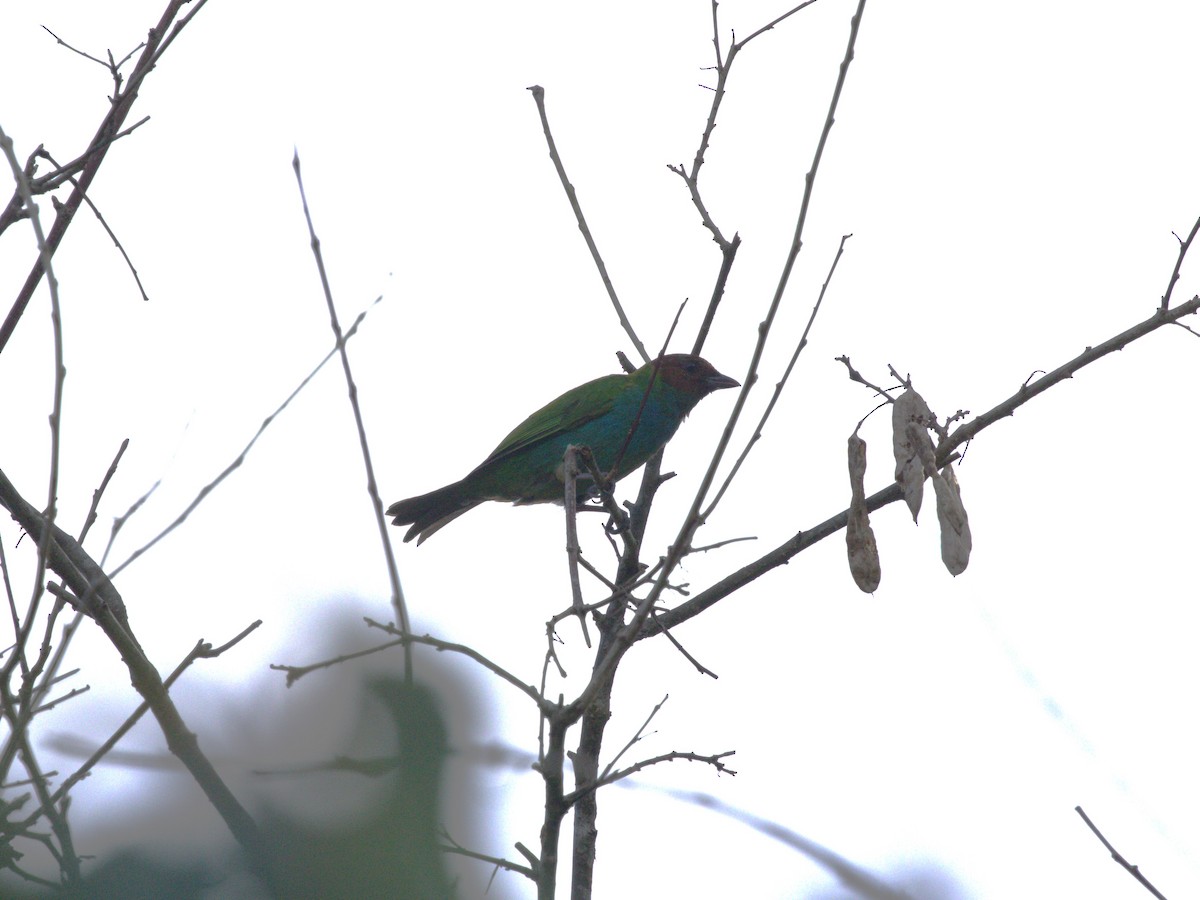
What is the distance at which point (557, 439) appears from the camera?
7.65 metres

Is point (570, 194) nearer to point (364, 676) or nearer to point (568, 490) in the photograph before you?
point (568, 490)

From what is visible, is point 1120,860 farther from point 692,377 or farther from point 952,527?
point 692,377

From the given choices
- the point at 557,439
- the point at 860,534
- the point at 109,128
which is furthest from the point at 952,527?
the point at 557,439

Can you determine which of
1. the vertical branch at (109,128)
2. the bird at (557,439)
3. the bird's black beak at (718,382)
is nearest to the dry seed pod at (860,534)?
the vertical branch at (109,128)

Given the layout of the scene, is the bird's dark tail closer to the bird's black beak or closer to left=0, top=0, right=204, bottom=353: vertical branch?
the bird's black beak

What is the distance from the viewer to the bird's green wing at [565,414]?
7.71m

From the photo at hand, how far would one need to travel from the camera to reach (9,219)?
10.4ft

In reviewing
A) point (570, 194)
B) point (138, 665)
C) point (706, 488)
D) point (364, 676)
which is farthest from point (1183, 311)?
point (138, 665)

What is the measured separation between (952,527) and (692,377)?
4.51 metres

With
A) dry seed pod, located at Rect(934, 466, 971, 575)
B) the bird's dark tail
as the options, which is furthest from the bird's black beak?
dry seed pod, located at Rect(934, 466, 971, 575)

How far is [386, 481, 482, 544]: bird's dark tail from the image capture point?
760 cm

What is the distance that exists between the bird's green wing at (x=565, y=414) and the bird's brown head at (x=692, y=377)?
1.10 feet

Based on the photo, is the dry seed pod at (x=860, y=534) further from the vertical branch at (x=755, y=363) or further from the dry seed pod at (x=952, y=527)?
the vertical branch at (x=755, y=363)

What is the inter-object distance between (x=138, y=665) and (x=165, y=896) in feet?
5.87
